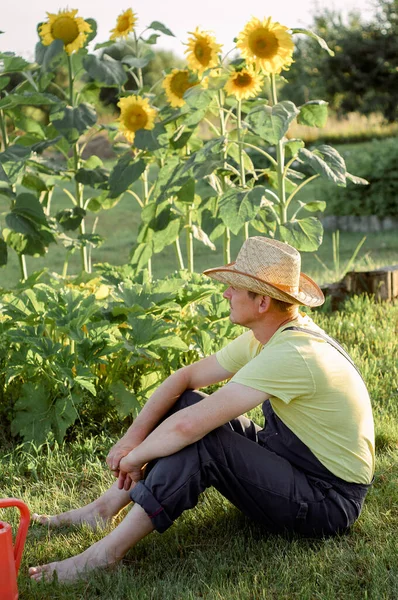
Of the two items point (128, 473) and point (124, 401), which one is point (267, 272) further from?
point (124, 401)

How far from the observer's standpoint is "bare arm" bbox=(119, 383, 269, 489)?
2330mm

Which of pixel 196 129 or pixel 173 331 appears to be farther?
pixel 196 129

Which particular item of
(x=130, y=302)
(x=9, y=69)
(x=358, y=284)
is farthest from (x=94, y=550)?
(x=358, y=284)

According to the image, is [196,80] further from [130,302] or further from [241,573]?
[241,573]

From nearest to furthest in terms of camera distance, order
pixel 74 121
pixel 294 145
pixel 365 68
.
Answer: pixel 74 121
pixel 294 145
pixel 365 68

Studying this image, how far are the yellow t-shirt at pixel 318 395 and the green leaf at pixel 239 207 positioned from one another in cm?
134

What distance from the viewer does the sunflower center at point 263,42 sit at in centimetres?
381

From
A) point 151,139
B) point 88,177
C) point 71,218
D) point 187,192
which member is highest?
point 151,139

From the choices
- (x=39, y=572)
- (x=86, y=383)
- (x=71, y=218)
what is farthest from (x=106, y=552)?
(x=71, y=218)

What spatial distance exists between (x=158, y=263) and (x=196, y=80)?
3.81m

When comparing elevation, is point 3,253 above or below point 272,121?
below

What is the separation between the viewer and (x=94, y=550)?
2418mm

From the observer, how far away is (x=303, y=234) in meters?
4.02

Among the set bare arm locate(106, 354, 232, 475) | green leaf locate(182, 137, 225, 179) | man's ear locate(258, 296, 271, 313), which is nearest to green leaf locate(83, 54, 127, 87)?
green leaf locate(182, 137, 225, 179)
